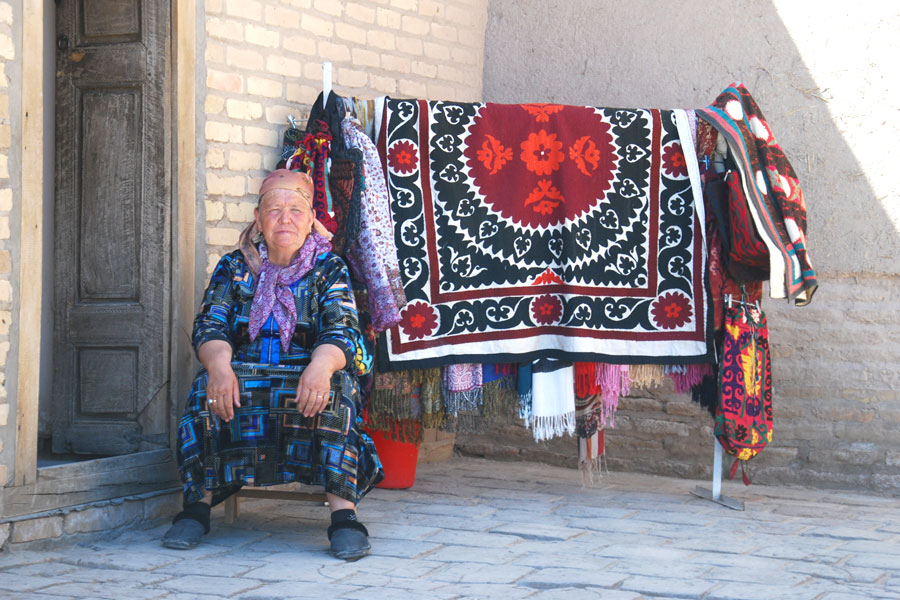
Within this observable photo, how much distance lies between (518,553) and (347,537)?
0.64 meters

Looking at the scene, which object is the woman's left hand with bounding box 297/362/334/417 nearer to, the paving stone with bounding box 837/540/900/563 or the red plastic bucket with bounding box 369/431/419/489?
the red plastic bucket with bounding box 369/431/419/489

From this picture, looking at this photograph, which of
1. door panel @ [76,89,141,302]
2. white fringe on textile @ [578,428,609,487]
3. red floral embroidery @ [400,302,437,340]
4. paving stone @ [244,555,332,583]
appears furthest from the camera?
white fringe on textile @ [578,428,609,487]

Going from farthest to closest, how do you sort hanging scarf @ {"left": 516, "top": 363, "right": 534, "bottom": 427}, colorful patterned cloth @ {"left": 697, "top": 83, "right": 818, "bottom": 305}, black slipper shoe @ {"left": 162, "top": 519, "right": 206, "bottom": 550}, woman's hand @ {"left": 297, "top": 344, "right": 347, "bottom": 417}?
hanging scarf @ {"left": 516, "top": 363, "right": 534, "bottom": 427} < colorful patterned cloth @ {"left": 697, "top": 83, "right": 818, "bottom": 305} < black slipper shoe @ {"left": 162, "top": 519, "right": 206, "bottom": 550} < woman's hand @ {"left": 297, "top": 344, "right": 347, "bottom": 417}

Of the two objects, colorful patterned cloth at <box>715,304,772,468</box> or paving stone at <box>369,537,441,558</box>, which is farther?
colorful patterned cloth at <box>715,304,772,468</box>

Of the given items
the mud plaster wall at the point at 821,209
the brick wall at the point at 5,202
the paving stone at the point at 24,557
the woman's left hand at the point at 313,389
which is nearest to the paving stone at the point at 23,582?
the paving stone at the point at 24,557

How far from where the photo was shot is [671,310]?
16.5 feet

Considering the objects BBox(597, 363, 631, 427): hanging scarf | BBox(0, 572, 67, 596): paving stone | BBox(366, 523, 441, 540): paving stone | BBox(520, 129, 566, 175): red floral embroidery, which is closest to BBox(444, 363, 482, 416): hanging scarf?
BBox(597, 363, 631, 427): hanging scarf

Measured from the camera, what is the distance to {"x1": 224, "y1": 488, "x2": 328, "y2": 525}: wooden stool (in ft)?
14.8

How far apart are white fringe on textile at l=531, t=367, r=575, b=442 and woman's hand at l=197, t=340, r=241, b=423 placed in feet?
4.89

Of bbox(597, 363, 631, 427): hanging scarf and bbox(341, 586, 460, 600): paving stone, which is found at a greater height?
bbox(597, 363, 631, 427): hanging scarf

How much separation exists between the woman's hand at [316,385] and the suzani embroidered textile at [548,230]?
96 centimetres

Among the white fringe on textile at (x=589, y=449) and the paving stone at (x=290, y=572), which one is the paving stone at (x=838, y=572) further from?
the paving stone at (x=290, y=572)

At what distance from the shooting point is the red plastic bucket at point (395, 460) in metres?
5.43

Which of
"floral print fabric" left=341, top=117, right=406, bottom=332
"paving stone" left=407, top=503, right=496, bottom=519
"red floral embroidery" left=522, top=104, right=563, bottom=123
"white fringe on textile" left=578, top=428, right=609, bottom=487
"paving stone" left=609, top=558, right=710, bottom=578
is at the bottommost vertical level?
"paving stone" left=609, top=558, right=710, bottom=578
